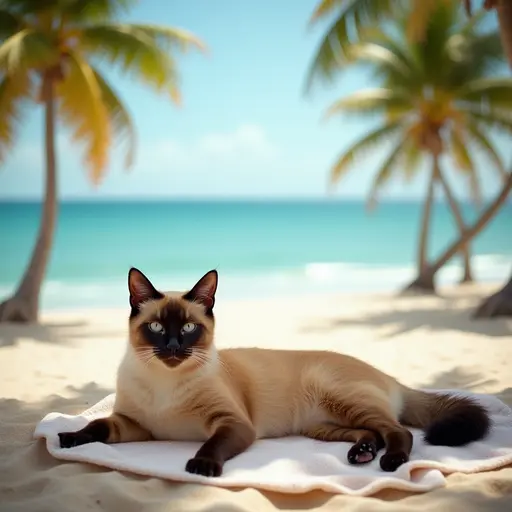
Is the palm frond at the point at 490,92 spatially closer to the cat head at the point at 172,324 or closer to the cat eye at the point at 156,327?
the cat head at the point at 172,324

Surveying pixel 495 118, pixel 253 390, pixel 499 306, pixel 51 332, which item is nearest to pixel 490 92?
pixel 495 118

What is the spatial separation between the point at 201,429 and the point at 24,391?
2.38 meters

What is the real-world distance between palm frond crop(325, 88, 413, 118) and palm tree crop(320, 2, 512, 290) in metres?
0.02

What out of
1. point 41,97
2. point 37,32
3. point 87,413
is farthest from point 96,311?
point 87,413

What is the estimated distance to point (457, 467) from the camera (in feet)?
10.7

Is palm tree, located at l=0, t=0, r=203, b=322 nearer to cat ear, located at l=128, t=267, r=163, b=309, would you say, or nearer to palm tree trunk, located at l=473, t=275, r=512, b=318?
palm tree trunk, located at l=473, t=275, r=512, b=318

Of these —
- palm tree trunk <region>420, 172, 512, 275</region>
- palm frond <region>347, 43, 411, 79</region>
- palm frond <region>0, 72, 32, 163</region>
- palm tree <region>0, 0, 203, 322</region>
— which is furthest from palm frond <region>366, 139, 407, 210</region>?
palm frond <region>0, 72, 32, 163</region>

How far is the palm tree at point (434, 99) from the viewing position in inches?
597

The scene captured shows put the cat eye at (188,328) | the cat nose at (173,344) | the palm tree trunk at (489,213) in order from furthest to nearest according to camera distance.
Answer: the palm tree trunk at (489,213)
the cat eye at (188,328)
the cat nose at (173,344)

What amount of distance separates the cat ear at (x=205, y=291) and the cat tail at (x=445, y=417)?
1.43 meters

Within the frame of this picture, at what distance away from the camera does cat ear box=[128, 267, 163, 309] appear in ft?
11.5

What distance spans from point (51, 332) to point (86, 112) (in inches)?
145

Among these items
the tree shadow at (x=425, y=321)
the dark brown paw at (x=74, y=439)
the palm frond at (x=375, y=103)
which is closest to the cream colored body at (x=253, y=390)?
the dark brown paw at (x=74, y=439)

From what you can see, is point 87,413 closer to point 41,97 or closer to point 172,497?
point 172,497
